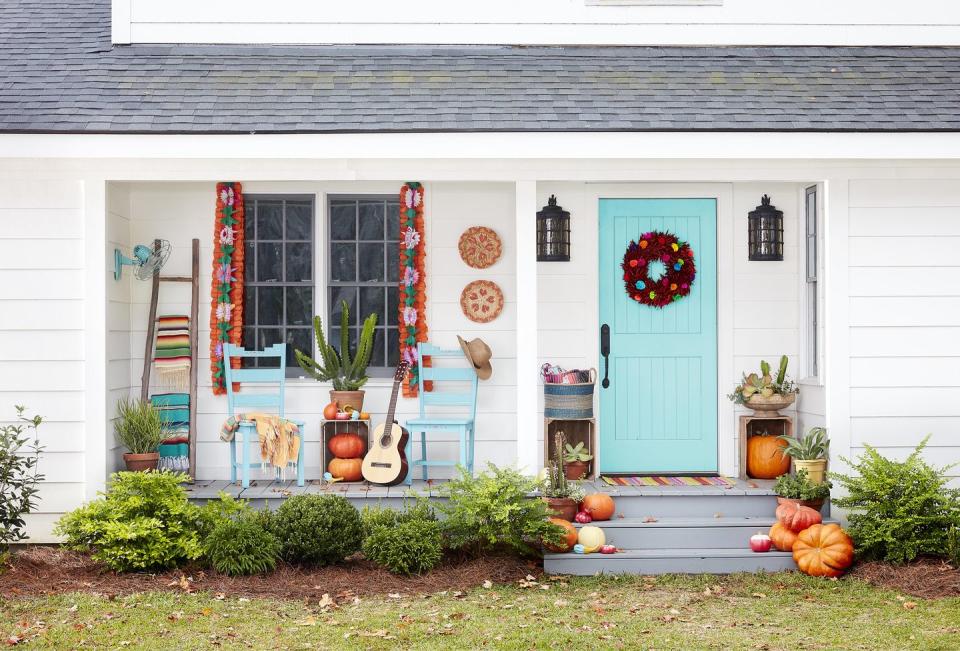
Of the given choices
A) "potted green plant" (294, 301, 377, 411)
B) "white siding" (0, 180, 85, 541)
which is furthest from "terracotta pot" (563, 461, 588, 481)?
"white siding" (0, 180, 85, 541)

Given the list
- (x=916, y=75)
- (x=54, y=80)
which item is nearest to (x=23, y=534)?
(x=54, y=80)

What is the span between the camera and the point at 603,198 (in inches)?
305

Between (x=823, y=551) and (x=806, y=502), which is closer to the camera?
(x=823, y=551)

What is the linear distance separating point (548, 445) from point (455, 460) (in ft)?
2.34

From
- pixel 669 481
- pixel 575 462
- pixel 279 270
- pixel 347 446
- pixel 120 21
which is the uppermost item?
pixel 120 21

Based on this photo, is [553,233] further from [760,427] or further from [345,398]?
[760,427]

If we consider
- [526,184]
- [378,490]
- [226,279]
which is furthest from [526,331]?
[226,279]

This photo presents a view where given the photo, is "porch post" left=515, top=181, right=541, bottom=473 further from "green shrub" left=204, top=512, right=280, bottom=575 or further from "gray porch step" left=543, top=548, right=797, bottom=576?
"green shrub" left=204, top=512, right=280, bottom=575

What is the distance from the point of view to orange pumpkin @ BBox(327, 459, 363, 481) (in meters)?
7.38

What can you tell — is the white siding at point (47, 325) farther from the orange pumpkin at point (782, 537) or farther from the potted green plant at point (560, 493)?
the orange pumpkin at point (782, 537)

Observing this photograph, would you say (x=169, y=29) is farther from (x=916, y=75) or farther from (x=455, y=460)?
(x=916, y=75)

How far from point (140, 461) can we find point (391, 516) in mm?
1892

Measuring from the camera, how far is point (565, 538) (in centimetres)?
622

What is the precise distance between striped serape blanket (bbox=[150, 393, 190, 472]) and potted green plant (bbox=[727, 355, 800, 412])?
3976 millimetres
